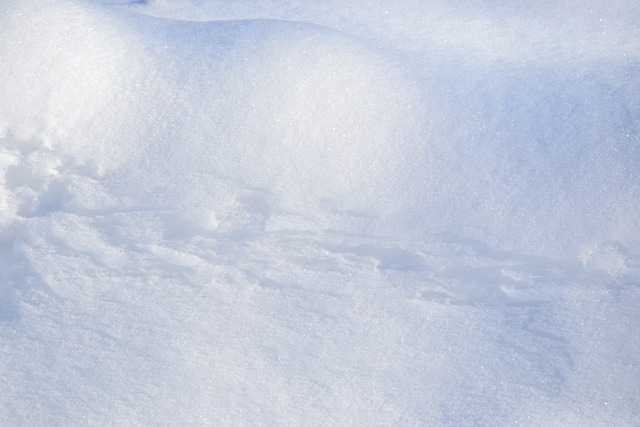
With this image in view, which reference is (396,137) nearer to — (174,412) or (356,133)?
(356,133)

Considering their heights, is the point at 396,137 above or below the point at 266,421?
above

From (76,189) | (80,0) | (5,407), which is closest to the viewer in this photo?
(5,407)

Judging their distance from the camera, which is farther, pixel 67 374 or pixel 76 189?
pixel 76 189

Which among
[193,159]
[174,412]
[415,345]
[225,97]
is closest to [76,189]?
[193,159]

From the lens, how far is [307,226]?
3.64 feet

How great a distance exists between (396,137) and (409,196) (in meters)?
0.14

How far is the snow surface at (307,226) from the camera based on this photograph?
0.99 m

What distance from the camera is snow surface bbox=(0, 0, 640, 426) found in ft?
3.24

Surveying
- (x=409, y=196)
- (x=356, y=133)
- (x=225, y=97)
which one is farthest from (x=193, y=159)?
(x=409, y=196)

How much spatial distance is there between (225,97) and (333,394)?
0.67m

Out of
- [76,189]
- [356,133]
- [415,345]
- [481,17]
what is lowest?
[415,345]

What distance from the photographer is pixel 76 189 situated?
1.12m

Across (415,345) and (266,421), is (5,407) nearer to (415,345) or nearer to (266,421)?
(266,421)

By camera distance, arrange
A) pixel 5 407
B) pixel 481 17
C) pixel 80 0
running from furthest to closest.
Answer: pixel 481 17, pixel 80 0, pixel 5 407
